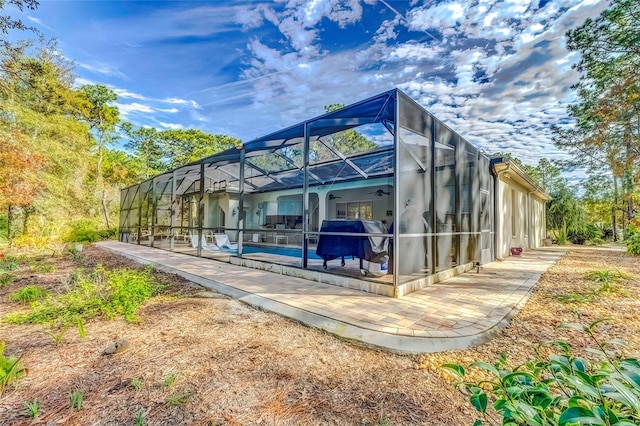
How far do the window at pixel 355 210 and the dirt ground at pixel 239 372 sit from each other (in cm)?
887

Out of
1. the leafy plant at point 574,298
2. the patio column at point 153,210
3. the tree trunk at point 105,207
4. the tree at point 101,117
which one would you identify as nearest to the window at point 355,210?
the patio column at point 153,210

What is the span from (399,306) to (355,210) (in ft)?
30.2

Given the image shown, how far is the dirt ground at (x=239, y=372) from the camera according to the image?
5.40 feet

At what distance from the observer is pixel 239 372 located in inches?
82.5

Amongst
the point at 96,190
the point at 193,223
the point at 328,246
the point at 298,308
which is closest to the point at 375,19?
the point at 328,246

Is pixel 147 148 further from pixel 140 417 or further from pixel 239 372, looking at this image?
pixel 140 417

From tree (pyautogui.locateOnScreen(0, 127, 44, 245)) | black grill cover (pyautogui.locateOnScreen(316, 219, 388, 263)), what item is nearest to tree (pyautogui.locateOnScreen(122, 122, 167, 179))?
tree (pyautogui.locateOnScreen(0, 127, 44, 245))

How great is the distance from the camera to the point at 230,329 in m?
2.93

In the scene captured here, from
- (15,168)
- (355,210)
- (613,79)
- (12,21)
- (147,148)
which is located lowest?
(355,210)

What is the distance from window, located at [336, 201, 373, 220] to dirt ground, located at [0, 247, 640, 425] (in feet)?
29.1

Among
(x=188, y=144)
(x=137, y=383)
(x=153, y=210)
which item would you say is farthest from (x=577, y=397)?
(x=188, y=144)

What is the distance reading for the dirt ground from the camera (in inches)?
64.8

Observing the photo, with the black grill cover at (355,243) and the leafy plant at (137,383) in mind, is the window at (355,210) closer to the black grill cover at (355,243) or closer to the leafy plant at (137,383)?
the black grill cover at (355,243)

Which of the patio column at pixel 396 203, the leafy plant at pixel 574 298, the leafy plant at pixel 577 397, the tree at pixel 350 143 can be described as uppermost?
A: the tree at pixel 350 143
